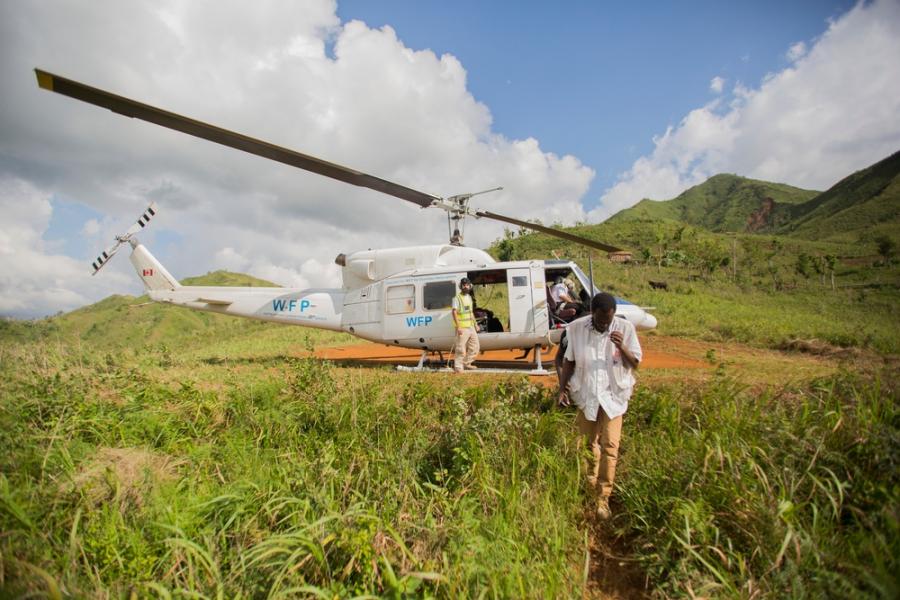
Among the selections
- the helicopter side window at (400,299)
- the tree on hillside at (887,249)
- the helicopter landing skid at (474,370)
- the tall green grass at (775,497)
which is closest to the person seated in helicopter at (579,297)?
the helicopter landing skid at (474,370)

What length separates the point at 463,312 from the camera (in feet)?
26.4

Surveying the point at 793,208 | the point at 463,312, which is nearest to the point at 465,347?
the point at 463,312

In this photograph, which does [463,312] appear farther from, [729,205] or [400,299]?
[729,205]

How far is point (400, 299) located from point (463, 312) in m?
1.68

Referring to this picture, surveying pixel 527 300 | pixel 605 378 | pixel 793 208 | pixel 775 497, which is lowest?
pixel 775 497

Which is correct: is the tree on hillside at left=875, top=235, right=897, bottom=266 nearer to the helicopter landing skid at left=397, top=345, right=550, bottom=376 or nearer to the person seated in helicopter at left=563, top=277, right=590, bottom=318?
the person seated in helicopter at left=563, top=277, right=590, bottom=318

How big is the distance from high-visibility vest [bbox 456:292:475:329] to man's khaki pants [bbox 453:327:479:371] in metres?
0.12

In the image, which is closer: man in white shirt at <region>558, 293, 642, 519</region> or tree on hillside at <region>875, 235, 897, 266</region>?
man in white shirt at <region>558, 293, 642, 519</region>

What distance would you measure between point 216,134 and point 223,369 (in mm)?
4640

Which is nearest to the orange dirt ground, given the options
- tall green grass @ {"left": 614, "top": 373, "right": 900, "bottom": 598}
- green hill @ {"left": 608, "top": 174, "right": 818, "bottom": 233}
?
tall green grass @ {"left": 614, "top": 373, "right": 900, "bottom": 598}

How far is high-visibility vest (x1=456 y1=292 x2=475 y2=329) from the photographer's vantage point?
8.02m

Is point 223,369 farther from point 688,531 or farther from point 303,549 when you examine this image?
point 688,531

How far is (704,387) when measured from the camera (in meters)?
5.43

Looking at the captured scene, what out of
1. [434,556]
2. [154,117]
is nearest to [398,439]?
[434,556]
